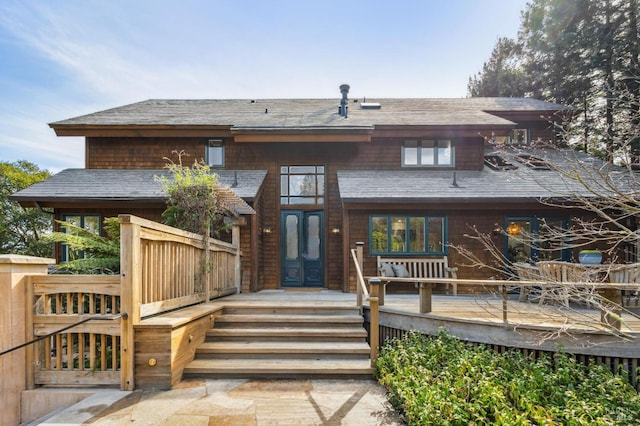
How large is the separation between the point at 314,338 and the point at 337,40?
12389 millimetres

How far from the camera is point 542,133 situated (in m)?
11.4

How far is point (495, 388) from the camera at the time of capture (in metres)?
3.12

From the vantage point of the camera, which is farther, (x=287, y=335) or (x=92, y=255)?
(x=92, y=255)

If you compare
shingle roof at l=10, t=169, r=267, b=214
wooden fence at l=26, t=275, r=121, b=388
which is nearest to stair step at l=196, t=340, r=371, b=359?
wooden fence at l=26, t=275, r=121, b=388

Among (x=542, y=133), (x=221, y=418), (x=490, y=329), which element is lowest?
(x=221, y=418)

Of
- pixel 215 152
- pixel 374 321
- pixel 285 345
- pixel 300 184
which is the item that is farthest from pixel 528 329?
pixel 215 152

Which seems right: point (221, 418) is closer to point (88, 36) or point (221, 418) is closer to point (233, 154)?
point (233, 154)

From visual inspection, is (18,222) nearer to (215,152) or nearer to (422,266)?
(215,152)

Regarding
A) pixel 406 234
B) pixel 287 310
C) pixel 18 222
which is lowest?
pixel 287 310

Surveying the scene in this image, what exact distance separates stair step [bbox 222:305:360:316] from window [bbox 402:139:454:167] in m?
5.57

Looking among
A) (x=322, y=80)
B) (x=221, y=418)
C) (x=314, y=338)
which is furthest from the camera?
(x=322, y=80)

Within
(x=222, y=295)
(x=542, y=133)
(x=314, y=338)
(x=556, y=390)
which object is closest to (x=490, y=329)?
(x=556, y=390)

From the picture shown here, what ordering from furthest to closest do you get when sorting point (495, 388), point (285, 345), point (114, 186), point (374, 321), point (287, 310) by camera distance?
point (114, 186) < point (287, 310) < point (285, 345) < point (374, 321) < point (495, 388)

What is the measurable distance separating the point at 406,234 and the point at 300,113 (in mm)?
5404
